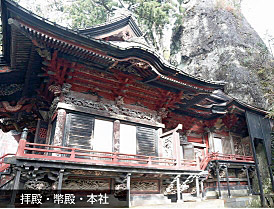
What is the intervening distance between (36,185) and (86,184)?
5.84ft

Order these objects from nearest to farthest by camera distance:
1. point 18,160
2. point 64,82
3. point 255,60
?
1. point 18,160
2. point 64,82
3. point 255,60

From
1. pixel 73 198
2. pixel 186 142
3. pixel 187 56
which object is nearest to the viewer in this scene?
pixel 73 198

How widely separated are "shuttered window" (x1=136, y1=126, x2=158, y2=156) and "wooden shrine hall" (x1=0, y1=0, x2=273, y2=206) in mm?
45

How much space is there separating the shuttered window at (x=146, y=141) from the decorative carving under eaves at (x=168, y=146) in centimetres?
45

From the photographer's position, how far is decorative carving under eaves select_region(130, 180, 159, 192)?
8863mm

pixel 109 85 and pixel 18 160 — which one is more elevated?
pixel 109 85

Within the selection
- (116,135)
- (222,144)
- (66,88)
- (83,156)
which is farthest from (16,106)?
(222,144)

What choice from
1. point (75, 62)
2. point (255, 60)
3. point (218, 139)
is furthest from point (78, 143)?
point (255, 60)

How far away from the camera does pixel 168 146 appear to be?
9.75 metres

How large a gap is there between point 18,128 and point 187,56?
19.8 meters

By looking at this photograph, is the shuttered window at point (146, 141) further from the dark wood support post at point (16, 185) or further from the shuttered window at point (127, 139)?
the dark wood support post at point (16, 185)

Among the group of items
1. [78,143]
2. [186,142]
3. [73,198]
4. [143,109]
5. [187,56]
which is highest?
[187,56]

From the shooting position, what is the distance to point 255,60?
68.6ft

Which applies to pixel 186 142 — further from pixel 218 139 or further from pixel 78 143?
pixel 78 143
